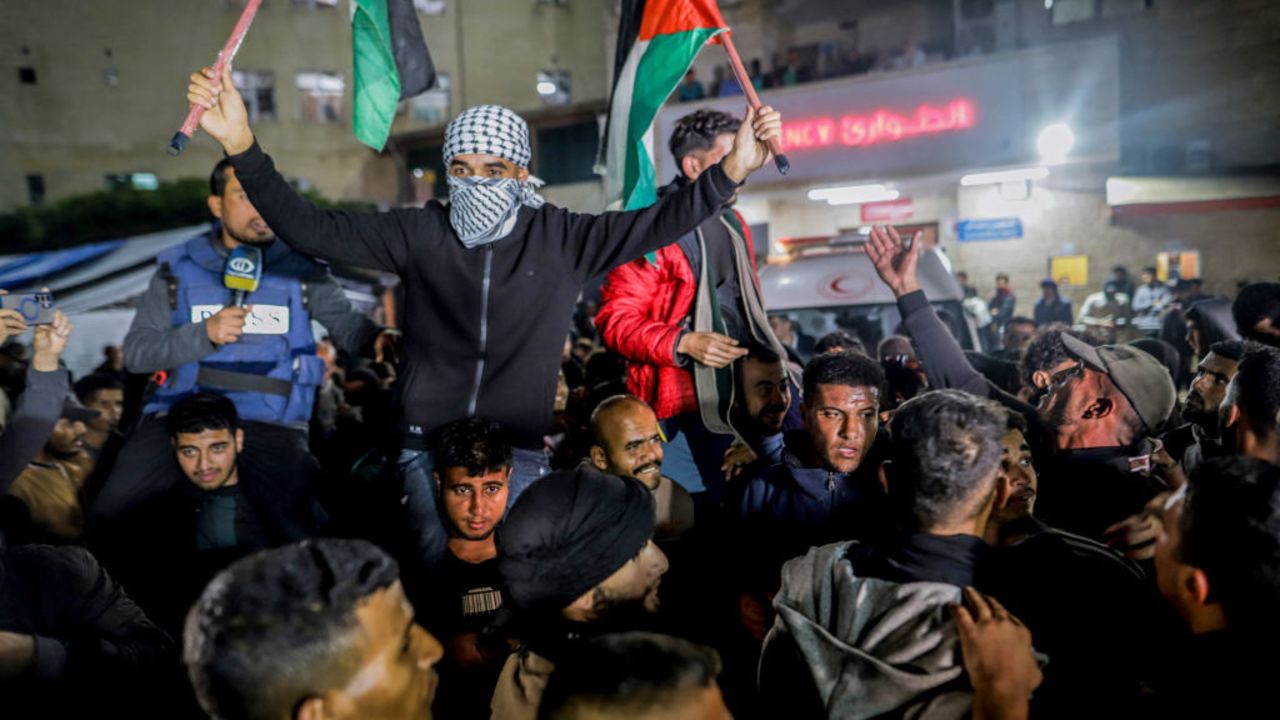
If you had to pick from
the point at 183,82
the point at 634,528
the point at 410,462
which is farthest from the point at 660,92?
the point at 183,82

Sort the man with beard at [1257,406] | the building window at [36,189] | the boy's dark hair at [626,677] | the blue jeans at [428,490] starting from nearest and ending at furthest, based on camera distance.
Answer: the boy's dark hair at [626,677]
the man with beard at [1257,406]
the blue jeans at [428,490]
the building window at [36,189]

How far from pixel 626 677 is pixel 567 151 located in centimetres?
2393

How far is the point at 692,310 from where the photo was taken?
3877 mm

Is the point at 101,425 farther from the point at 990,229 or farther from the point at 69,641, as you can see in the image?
the point at 990,229

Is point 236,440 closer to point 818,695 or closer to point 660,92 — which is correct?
point 660,92

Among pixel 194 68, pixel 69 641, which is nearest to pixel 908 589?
pixel 69 641

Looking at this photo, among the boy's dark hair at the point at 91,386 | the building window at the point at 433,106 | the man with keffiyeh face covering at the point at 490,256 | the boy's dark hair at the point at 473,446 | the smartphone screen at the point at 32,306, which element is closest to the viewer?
the man with keffiyeh face covering at the point at 490,256

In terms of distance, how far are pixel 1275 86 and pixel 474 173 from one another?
835 inches

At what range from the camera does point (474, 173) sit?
2982 mm

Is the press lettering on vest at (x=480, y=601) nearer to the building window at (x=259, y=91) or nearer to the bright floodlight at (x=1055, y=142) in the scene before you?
the bright floodlight at (x=1055, y=142)

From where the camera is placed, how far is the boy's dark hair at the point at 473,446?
3041mm

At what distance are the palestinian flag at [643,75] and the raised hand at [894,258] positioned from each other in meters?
1.05

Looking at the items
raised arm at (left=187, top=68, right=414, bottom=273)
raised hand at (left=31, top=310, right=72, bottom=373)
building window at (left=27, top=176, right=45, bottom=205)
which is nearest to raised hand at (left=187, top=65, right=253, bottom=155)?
raised arm at (left=187, top=68, right=414, bottom=273)

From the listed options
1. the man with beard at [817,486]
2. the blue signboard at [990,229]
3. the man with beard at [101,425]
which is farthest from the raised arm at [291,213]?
the blue signboard at [990,229]
